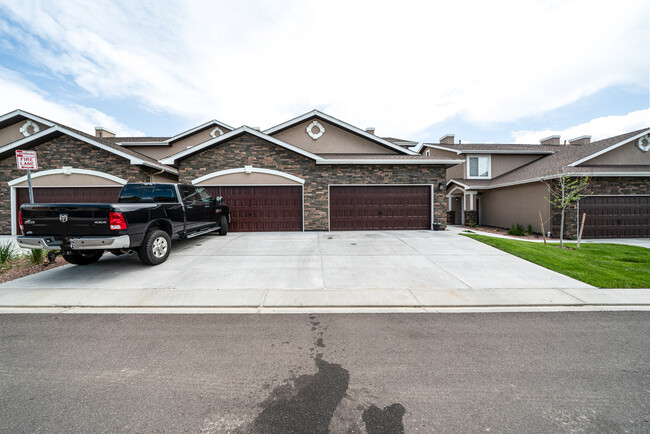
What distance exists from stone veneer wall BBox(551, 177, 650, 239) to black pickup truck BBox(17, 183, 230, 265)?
623 inches

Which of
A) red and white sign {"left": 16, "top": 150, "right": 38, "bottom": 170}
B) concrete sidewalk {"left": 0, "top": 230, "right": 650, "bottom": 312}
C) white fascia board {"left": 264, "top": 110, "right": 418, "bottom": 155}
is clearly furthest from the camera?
white fascia board {"left": 264, "top": 110, "right": 418, "bottom": 155}

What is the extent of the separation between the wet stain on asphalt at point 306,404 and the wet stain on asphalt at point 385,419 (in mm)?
290

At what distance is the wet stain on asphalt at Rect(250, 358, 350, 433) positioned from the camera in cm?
214

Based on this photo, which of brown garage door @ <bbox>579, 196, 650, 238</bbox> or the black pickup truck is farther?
brown garage door @ <bbox>579, 196, 650, 238</bbox>

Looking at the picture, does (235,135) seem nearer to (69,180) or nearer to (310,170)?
(310,170)

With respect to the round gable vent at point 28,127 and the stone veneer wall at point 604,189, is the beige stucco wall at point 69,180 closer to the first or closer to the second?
the round gable vent at point 28,127

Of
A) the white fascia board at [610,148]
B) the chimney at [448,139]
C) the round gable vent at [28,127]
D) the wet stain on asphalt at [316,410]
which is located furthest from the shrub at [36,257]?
the chimney at [448,139]

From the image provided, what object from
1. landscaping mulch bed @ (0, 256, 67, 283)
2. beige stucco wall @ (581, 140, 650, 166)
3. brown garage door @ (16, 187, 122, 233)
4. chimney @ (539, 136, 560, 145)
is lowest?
landscaping mulch bed @ (0, 256, 67, 283)

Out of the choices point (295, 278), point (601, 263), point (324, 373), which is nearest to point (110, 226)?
point (295, 278)

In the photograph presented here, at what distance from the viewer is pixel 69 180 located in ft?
41.1

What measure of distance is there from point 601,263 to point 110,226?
11.8 m

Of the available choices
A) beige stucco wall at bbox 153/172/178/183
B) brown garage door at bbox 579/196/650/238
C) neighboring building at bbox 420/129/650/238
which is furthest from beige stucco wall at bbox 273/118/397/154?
brown garage door at bbox 579/196/650/238

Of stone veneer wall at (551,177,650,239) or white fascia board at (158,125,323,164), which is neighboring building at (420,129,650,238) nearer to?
stone veneer wall at (551,177,650,239)

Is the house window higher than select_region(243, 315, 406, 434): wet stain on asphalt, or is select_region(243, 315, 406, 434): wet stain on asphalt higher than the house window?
the house window
